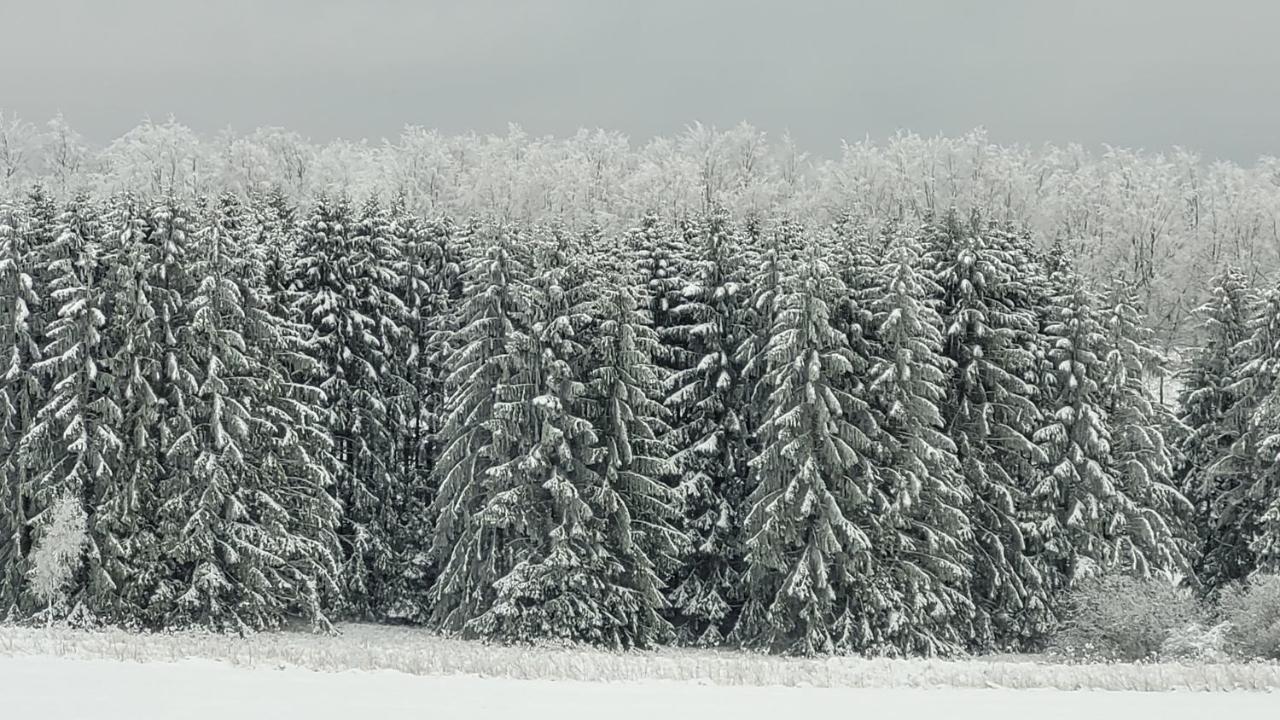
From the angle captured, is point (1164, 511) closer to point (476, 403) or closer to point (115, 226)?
point (476, 403)

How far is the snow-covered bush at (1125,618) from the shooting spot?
3030 cm

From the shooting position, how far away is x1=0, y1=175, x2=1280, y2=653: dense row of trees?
34.2m

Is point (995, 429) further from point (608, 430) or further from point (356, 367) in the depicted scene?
point (356, 367)

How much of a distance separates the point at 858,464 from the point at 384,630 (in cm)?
1650

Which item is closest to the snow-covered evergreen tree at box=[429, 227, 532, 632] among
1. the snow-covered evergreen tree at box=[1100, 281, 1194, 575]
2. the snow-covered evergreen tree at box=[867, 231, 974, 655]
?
the snow-covered evergreen tree at box=[867, 231, 974, 655]

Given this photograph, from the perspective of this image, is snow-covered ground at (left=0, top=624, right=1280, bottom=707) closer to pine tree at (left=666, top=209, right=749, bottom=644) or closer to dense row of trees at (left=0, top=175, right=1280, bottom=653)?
dense row of trees at (left=0, top=175, right=1280, bottom=653)

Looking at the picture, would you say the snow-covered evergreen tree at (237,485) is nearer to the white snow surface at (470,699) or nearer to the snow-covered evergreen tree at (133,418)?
the snow-covered evergreen tree at (133,418)

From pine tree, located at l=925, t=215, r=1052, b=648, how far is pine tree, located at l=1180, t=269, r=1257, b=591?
7026mm

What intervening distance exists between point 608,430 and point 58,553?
1587 cm

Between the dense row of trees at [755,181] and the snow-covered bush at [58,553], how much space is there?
2411 inches

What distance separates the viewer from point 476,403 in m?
37.0

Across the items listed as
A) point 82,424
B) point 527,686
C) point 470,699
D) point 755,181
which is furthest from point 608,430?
point 755,181


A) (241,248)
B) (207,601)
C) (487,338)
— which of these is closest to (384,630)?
(207,601)

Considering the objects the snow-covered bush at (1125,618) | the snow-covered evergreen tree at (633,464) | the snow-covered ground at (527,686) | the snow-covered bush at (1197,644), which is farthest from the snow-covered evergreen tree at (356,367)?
the snow-covered bush at (1197,644)
